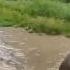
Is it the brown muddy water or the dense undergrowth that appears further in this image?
the dense undergrowth

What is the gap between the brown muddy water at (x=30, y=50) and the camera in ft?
24.4

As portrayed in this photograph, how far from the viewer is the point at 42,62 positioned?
7859 mm

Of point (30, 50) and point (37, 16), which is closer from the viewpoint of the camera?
point (30, 50)

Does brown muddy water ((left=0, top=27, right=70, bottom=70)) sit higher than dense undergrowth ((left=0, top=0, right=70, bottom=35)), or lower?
higher

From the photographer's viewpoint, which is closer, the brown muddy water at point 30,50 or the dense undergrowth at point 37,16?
the brown muddy water at point 30,50

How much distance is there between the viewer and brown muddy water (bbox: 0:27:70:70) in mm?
7425

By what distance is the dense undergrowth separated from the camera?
35.1ft

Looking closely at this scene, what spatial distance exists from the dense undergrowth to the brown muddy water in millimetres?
488

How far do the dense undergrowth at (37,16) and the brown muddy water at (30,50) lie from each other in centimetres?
49

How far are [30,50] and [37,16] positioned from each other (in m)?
3.44

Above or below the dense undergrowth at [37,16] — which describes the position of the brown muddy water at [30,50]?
A: above

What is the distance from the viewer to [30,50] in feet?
27.9

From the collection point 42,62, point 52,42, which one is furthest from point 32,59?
point 52,42

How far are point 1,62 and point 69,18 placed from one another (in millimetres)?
A: 4914
